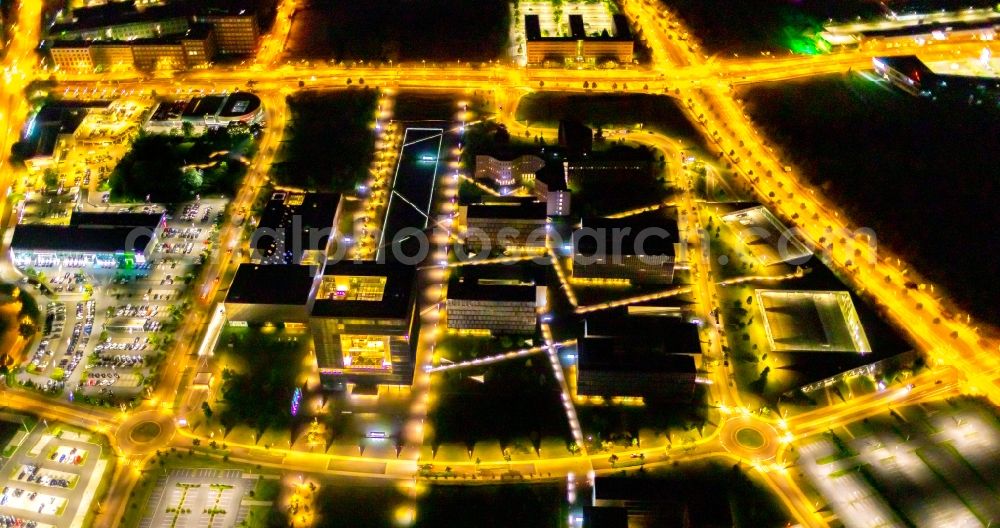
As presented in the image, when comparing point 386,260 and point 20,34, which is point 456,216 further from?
point 20,34

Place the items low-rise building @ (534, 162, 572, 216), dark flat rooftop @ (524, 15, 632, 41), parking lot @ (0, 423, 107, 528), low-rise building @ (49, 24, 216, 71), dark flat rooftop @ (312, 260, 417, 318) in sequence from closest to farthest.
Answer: parking lot @ (0, 423, 107, 528), dark flat rooftop @ (312, 260, 417, 318), low-rise building @ (534, 162, 572, 216), low-rise building @ (49, 24, 216, 71), dark flat rooftop @ (524, 15, 632, 41)

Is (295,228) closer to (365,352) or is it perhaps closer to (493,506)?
(365,352)

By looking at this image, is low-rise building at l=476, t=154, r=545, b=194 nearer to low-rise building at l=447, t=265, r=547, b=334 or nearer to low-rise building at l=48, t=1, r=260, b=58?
low-rise building at l=447, t=265, r=547, b=334

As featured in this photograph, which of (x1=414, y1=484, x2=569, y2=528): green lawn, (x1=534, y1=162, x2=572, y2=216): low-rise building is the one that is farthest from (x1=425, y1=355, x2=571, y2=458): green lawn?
(x1=534, y1=162, x2=572, y2=216): low-rise building

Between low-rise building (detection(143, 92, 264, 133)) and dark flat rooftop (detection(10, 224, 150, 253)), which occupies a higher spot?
low-rise building (detection(143, 92, 264, 133))

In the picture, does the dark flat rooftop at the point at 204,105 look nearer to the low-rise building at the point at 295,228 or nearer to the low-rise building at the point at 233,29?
the low-rise building at the point at 233,29

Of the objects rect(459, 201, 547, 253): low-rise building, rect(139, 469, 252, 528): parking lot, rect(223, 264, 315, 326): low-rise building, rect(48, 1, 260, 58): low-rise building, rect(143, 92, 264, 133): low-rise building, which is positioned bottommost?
rect(139, 469, 252, 528): parking lot
